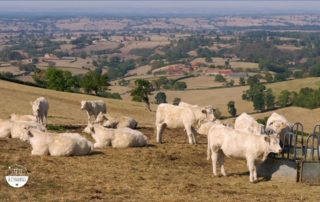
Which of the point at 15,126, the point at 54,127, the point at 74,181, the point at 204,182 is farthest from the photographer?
the point at 54,127

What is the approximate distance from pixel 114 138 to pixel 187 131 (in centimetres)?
351

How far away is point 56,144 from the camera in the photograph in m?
19.1

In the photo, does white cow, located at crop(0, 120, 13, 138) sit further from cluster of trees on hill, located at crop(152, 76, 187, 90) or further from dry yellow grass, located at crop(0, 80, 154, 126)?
cluster of trees on hill, located at crop(152, 76, 187, 90)

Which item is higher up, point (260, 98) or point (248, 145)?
point (248, 145)

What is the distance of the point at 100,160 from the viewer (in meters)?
19.0

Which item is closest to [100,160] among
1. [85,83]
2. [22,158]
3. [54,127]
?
[22,158]

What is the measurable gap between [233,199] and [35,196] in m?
4.99

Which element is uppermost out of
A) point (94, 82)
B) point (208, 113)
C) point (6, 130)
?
point (208, 113)

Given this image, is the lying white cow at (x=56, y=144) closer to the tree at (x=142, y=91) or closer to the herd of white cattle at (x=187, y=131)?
the herd of white cattle at (x=187, y=131)

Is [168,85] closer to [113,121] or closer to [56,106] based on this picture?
[56,106]

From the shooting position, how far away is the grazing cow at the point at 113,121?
88.5 feet

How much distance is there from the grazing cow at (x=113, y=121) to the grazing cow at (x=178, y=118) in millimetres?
3366

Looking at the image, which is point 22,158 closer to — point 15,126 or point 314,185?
→ point 15,126

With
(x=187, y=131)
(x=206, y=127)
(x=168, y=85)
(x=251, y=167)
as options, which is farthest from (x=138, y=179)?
(x=168, y=85)
